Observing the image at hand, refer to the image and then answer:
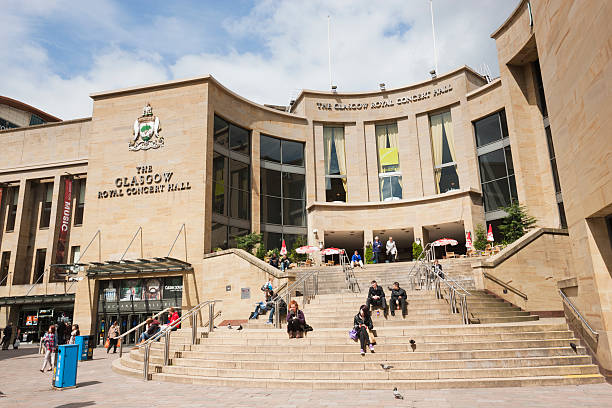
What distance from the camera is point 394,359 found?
10.7m

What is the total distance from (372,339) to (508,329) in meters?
3.73

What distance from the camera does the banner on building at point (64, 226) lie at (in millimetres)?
31922

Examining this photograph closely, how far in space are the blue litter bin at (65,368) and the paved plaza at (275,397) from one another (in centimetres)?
23

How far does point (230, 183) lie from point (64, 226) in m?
13.4

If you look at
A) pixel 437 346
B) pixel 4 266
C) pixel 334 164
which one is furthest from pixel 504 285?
pixel 4 266

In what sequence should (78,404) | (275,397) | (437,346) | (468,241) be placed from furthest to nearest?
(468,241)
(437,346)
(275,397)
(78,404)

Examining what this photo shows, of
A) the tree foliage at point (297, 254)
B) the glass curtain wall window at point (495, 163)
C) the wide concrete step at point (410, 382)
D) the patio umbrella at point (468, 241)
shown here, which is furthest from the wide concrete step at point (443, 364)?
the glass curtain wall window at point (495, 163)

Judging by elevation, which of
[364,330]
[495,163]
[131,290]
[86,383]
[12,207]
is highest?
[495,163]

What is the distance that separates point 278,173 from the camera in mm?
31672

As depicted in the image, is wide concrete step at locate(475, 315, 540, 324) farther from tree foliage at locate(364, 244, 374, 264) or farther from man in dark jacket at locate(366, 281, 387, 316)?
tree foliage at locate(364, 244, 374, 264)

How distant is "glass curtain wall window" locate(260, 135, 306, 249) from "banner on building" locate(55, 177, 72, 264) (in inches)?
573

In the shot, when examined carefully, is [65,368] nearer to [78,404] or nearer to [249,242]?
Answer: [78,404]

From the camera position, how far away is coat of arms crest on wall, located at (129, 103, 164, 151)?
90.0ft

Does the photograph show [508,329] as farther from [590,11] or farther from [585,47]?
[590,11]
